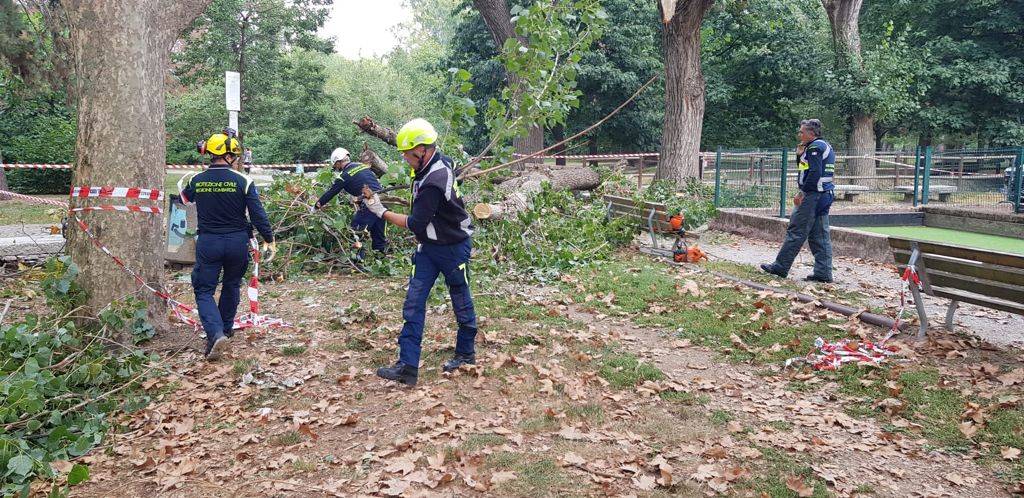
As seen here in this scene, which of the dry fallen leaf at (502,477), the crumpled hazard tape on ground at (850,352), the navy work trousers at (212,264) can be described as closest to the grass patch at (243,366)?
the navy work trousers at (212,264)

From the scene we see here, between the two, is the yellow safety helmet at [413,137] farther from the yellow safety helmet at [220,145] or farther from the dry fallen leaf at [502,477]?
the dry fallen leaf at [502,477]

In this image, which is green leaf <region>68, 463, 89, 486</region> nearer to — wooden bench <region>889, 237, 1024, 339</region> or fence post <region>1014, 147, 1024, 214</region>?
wooden bench <region>889, 237, 1024, 339</region>

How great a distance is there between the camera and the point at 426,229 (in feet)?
17.6

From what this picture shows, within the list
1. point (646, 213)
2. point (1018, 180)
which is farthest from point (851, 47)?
point (646, 213)

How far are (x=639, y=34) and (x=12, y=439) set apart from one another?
2605 centimetres

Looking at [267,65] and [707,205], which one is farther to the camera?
[267,65]

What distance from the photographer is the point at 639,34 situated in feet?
90.1

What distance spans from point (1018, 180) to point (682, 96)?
21.7 feet

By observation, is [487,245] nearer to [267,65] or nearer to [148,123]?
[148,123]

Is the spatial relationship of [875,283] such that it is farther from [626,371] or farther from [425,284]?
[425,284]

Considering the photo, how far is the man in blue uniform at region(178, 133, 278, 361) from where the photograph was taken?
19.7ft

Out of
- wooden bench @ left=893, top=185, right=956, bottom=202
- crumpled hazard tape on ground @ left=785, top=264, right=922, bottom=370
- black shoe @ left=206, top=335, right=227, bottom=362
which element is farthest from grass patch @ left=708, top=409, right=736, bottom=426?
wooden bench @ left=893, top=185, right=956, bottom=202

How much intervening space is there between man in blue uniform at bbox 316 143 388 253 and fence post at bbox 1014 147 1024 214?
11.5 m

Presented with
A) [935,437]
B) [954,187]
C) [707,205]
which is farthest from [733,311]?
[954,187]
